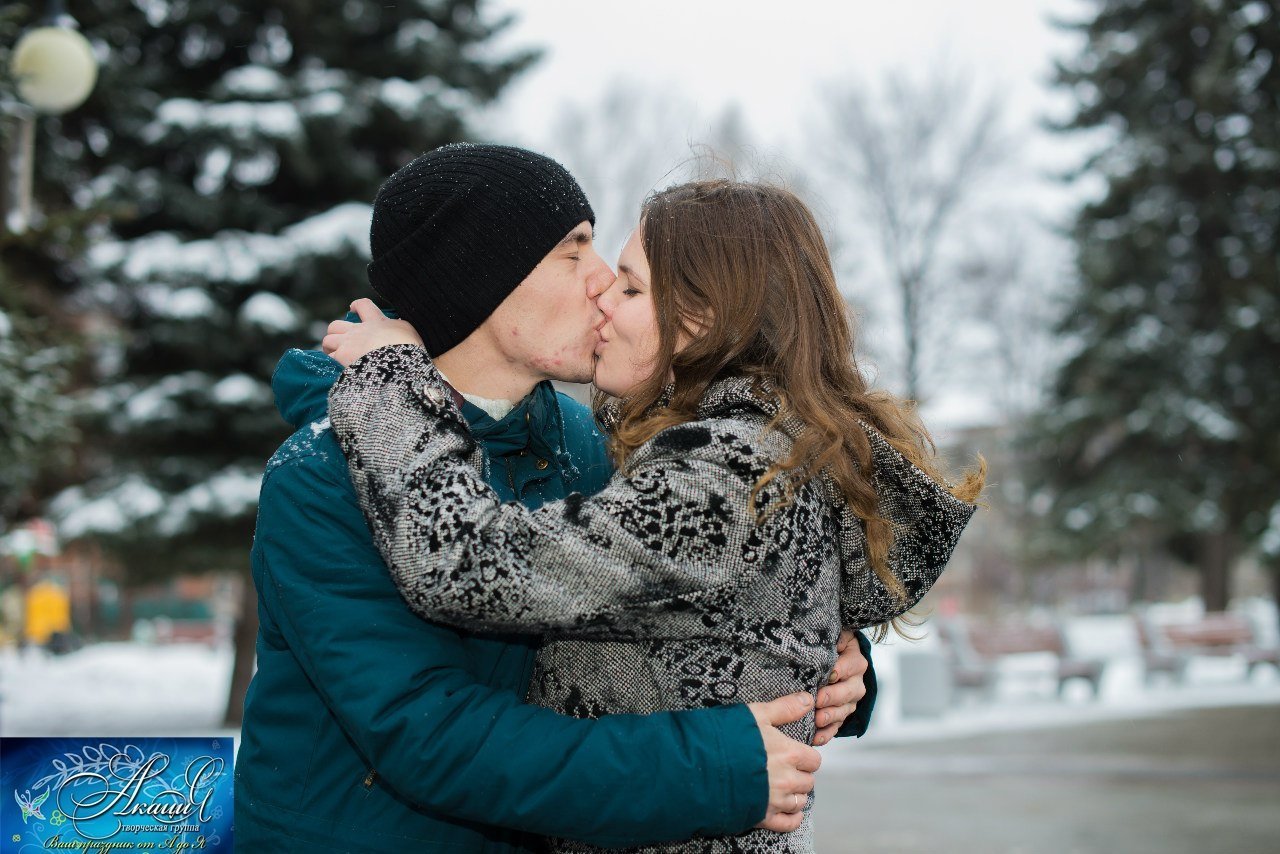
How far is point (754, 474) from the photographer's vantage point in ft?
6.91

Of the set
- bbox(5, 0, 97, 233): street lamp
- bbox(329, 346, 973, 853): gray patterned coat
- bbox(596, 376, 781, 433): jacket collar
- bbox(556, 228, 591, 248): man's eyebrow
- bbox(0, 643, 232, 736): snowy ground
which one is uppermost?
bbox(5, 0, 97, 233): street lamp

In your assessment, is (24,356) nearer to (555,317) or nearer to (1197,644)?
(555,317)

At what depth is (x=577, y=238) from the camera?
8.84ft

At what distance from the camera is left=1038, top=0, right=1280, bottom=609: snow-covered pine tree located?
2047cm

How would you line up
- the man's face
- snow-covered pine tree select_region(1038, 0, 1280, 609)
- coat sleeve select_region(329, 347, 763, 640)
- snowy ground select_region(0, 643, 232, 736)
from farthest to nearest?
1. snow-covered pine tree select_region(1038, 0, 1280, 609)
2. snowy ground select_region(0, 643, 232, 736)
3. the man's face
4. coat sleeve select_region(329, 347, 763, 640)

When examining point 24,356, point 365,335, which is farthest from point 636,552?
point 24,356

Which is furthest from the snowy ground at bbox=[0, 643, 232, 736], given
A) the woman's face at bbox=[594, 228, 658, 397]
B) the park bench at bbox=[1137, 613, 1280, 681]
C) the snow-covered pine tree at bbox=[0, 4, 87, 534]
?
the park bench at bbox=[1137, 613, 1280, 681]

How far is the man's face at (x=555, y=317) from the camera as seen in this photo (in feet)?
8.62

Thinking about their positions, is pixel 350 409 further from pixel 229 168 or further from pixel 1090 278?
pixel 1090 278

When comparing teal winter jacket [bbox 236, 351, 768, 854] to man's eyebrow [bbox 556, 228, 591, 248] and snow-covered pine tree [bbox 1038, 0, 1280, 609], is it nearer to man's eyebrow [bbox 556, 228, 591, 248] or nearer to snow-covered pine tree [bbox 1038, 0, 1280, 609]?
man's eyebrow [bbox 556, 228, 591, 248]

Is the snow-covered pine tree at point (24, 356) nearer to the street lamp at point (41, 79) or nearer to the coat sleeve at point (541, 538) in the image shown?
the street lamp at point (41, 79)

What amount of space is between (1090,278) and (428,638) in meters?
21.8

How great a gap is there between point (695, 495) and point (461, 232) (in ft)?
2.70

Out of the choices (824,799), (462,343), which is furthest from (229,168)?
(462,343)
